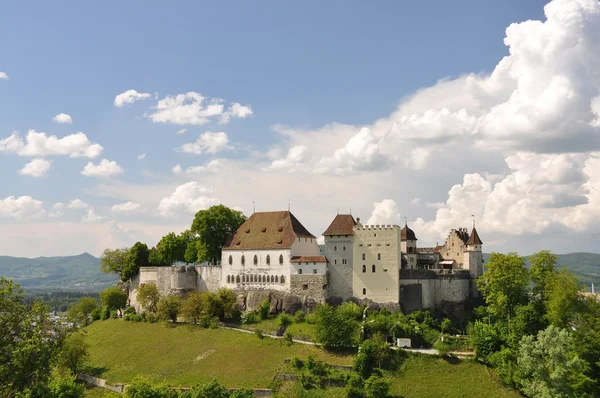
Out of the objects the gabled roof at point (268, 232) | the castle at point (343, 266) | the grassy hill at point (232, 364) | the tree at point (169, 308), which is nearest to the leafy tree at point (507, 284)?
the castle at point (343, 266)

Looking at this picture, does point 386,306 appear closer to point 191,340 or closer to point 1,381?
point 191,340

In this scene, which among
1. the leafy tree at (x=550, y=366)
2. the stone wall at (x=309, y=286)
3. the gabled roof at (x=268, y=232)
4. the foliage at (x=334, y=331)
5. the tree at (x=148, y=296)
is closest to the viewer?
the leafy tree at (x=550, y=366)

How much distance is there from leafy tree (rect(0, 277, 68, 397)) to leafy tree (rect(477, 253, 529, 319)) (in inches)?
1833

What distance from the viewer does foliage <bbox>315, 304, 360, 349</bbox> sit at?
62.8 m

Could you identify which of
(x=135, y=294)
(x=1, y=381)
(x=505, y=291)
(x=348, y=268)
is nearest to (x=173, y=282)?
(x=135, y=294)

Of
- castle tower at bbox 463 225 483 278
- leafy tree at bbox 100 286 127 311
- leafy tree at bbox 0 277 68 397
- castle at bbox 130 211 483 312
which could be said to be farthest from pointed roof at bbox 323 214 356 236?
leafy tree at bbox 0 277 68 397

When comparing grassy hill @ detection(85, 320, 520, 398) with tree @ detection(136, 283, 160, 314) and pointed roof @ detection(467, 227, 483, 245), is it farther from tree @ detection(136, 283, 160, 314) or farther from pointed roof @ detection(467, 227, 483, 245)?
pointed roof @ detection(467, 227, 483, 245)

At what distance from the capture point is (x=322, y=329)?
208 ft

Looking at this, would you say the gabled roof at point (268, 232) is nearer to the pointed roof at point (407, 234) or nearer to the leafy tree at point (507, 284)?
the pointed roof at point (407, 234)

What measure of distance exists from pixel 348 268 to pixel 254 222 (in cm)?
1583

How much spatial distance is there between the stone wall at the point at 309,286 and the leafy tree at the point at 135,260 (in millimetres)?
29257

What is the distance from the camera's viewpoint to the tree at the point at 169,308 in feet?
253

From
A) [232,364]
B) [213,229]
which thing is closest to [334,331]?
[232,364]

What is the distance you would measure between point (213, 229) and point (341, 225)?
21235 mm
